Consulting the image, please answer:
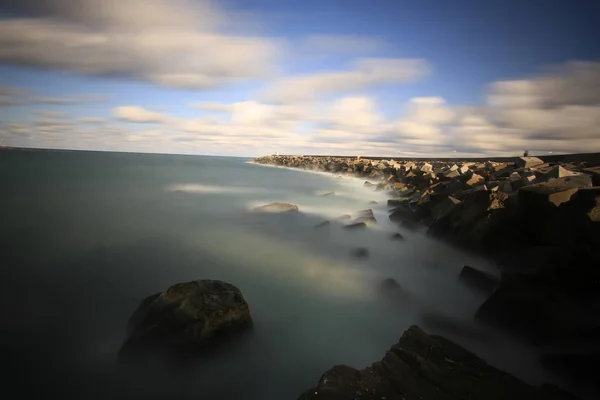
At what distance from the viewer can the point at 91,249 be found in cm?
766

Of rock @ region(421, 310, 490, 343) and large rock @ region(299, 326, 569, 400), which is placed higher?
large rock @ region(299, 326, 569, 400)

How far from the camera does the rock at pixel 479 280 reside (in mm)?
4900

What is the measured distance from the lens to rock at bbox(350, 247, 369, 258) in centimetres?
737

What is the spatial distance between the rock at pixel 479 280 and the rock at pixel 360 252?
236cm

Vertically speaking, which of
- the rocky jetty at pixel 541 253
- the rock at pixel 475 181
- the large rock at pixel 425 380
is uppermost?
the rock at pixel 475 181

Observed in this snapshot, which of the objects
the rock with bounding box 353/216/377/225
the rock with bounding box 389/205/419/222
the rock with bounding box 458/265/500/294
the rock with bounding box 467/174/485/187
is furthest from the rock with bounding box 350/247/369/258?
the rock with bounding box 467/174/485/187

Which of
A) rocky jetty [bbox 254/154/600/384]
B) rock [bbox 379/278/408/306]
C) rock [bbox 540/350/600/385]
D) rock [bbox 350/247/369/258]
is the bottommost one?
rock [bbox 379/278/408/306]

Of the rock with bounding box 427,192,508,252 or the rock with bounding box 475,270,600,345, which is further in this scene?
the rock with bounding box 427,192,508,252

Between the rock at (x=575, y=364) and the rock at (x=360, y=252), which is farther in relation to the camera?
the rock at (x=360, y=252)

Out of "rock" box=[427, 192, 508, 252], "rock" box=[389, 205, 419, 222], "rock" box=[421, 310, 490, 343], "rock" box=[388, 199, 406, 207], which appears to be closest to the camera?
"rock" box=[421, 310, 490, 343]

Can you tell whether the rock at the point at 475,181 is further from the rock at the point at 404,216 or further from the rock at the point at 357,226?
the rock at the point at 357,226

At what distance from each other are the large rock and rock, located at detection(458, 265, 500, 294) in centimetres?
269

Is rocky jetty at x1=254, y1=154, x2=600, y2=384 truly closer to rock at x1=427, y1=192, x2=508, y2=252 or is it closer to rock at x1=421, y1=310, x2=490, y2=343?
rock at x1=427, y1=192, x2=508, y2=252

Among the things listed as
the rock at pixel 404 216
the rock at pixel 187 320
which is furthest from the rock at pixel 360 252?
the rock at pixel 187 320
